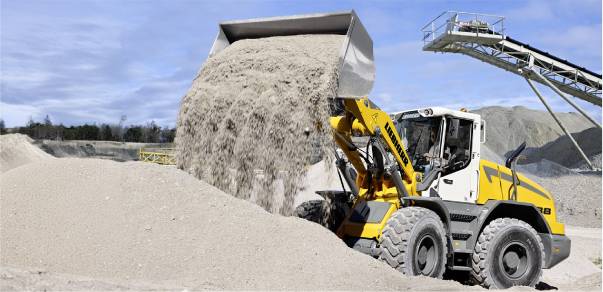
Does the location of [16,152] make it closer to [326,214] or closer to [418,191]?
[326,214]

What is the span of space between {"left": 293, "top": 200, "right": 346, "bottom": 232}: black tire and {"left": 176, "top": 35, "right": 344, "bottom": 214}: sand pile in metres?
0.62

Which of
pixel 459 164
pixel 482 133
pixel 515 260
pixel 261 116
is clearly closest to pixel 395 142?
pixel 459 164

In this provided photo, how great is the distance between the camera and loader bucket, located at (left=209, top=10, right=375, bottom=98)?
6895 mm

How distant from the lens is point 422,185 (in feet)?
24.3

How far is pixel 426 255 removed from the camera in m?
7.04

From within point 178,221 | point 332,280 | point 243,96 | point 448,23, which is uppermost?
point 448,23

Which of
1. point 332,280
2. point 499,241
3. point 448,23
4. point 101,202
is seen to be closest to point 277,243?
point 332,280

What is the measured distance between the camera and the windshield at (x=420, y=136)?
25.3 ft

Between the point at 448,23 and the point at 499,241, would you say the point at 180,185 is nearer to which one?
the point at 499,241

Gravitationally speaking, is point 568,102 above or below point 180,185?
above

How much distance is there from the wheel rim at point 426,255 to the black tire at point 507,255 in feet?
3.03

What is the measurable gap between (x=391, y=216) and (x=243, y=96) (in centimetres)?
228

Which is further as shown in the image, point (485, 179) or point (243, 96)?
point (485, 179)

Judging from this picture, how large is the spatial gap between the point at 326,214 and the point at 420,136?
1579 mm
